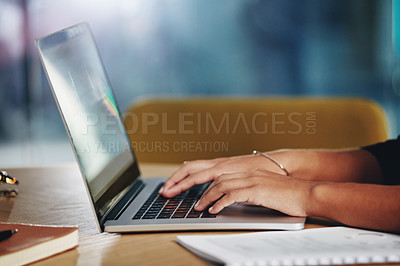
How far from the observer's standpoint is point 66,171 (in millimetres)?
1475

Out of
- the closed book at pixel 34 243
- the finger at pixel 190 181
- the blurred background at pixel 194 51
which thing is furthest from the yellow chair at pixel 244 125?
the blurred background at pixel 194 51

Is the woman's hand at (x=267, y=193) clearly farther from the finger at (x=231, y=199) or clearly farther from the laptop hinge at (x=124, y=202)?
the laptop hinge at (x=124, y=202)

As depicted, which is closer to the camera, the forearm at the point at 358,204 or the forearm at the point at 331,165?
the forearm at the point at 358,204

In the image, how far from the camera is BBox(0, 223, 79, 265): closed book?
0.65 meters

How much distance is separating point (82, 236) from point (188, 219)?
0.54 ft

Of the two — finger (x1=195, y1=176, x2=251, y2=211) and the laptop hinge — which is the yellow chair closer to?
the laptop hinge

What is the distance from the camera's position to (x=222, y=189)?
0.88m

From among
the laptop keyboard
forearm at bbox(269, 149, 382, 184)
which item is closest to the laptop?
the laptop keyboard

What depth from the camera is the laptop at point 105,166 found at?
82 centimetres

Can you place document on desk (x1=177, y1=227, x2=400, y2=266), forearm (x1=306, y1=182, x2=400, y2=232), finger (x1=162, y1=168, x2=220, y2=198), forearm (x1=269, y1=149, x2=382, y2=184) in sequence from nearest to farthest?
1. document on desk (x1=177, y1=227, x2=400, y2=266)
2. forearm (x1=306, y1=182, x2=400, y2=232)
3. finger (x1=162, y1=168, x2=220, y2=198)
4. forearm (x1=269, y1=149, x2=382, y2=184)

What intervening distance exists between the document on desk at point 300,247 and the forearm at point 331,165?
0.35m

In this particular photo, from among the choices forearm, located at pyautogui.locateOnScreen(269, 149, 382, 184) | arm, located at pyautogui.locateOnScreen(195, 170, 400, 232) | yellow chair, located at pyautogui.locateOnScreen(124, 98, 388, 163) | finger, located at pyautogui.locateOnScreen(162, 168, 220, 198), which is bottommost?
yellow chair, located at pyautogui.locateOnScreen(124, 98, 388, 163)

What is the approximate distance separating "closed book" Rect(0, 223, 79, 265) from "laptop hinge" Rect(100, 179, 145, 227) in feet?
0.33

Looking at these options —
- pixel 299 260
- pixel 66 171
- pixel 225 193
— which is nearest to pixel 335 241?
pixel 299 260
